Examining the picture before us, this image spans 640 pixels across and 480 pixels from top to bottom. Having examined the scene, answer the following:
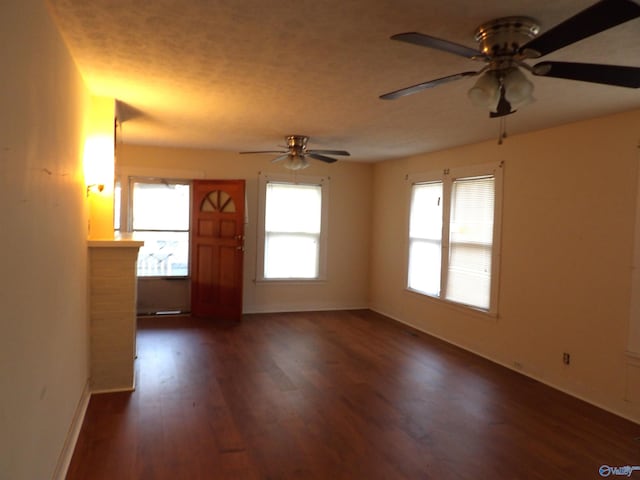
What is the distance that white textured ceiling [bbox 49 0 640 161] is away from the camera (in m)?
2.00

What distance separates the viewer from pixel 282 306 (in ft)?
22.2

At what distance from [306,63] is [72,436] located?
2651 millimetres

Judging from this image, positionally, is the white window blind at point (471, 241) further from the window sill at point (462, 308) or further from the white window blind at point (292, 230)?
the white window blind at point (292, 230)

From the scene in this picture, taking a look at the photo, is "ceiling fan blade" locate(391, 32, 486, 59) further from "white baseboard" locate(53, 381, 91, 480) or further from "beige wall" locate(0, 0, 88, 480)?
"white baseboard" locate(53, 381, 91, 480)

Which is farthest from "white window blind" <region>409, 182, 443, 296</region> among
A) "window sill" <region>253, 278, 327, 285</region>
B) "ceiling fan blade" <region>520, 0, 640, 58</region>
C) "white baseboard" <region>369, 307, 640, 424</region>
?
"ceiling fan blade" <region>520, 0, 640, 58</region>

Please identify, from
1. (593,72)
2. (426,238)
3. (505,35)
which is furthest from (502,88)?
(426,238)

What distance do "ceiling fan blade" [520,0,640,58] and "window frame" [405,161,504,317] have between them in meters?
3.01

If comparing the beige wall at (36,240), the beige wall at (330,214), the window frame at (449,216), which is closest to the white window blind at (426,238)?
the window frame at (449,216)

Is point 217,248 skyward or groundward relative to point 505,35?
groundward

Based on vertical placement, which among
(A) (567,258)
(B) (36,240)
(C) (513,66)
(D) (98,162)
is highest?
(C) (513,66)

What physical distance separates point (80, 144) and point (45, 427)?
1818 millimetres

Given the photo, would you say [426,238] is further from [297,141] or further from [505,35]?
[505,35]

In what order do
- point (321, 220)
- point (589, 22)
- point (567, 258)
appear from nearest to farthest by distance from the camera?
point (589, 22) < point (567, 258) < point (321, 220)

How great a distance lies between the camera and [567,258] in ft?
13.0
